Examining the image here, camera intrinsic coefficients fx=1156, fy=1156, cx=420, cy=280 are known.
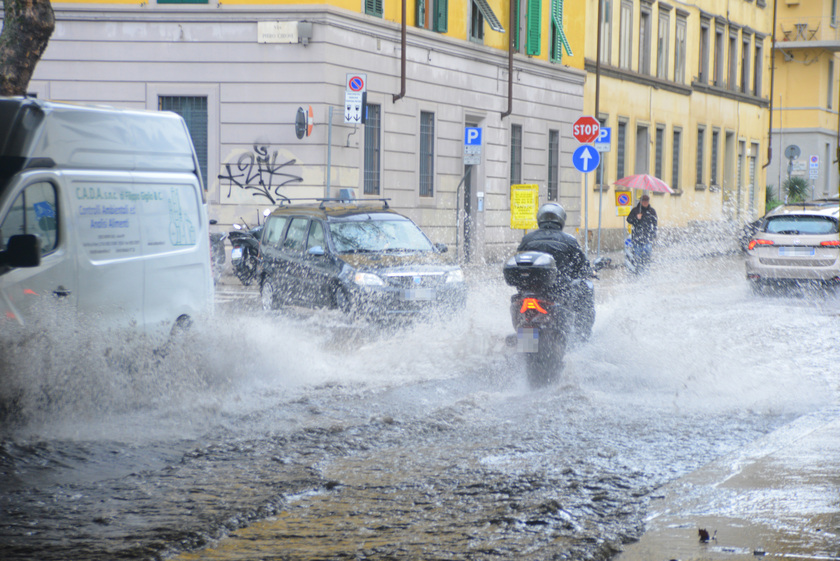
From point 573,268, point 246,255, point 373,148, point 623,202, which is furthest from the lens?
point 623,202

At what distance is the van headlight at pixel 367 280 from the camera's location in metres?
13.7

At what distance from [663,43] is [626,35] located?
351 centimetres

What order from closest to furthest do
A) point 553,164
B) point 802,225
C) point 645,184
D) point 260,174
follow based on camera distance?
point 802,225
point 260,174
point 645,184
point 553,164

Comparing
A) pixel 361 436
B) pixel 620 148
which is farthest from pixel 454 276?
pixel 620 148

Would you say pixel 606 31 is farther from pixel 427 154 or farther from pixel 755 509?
pixel 755 509

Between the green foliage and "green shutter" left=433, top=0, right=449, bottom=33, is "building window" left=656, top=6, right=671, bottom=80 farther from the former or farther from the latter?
"green shutter" left=433, top=0, right=449, bottom=33

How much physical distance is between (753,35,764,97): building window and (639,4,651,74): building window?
12035mm

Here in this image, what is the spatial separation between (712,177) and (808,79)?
15627 millimetres

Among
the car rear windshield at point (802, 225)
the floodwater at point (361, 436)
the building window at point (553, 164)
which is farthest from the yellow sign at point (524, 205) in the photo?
the floodwater at point (361, 436)

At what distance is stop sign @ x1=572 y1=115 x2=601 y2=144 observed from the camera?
2344cm

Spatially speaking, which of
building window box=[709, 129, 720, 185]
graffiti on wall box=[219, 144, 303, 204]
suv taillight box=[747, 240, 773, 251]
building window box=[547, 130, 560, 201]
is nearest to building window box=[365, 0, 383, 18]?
graffiti on wall box=[219, 144, 303, 204]

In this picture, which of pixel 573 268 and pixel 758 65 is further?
pixel 758 65

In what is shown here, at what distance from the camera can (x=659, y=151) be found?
40.9 metres

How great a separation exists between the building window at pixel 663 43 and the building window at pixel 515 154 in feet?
38.2
